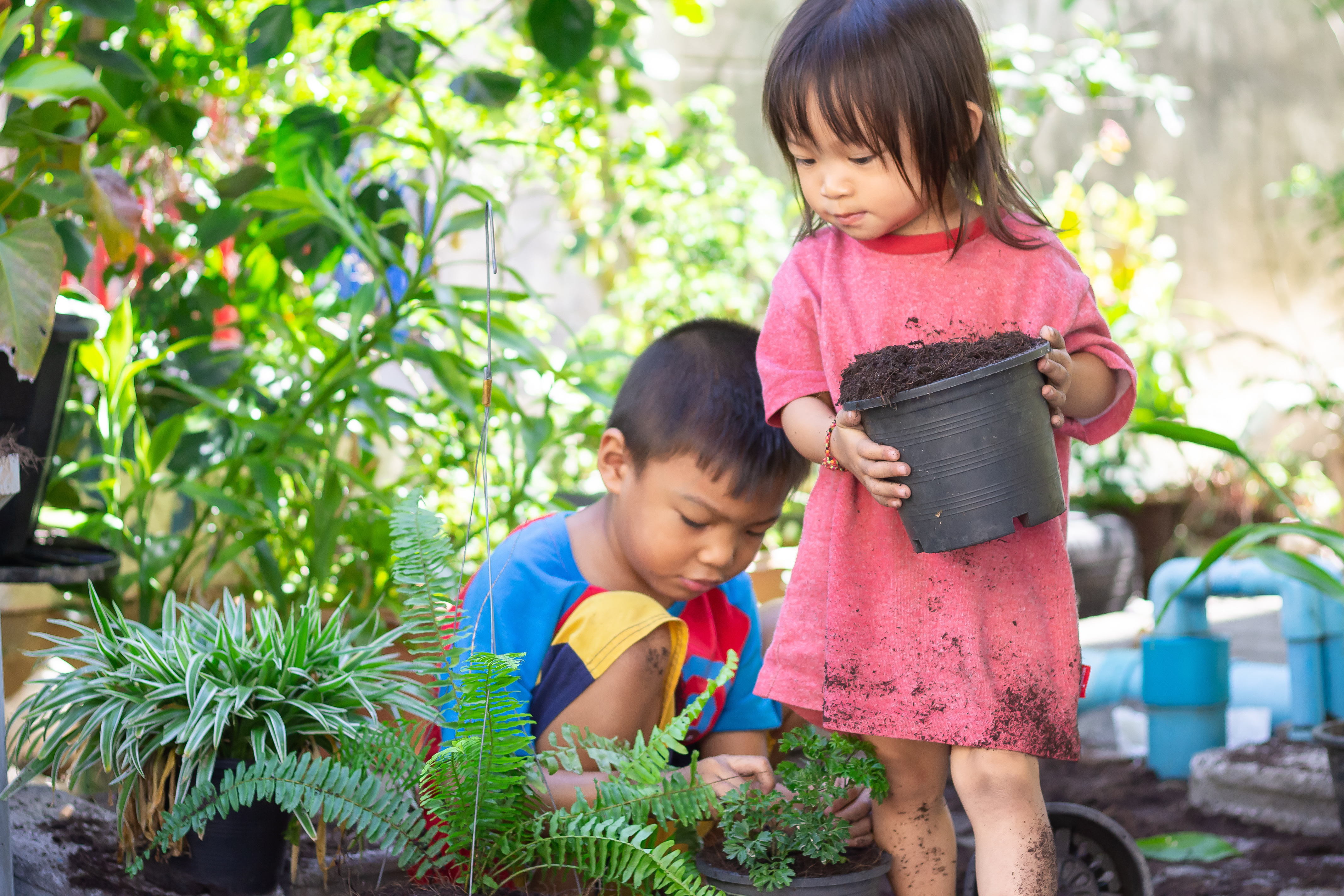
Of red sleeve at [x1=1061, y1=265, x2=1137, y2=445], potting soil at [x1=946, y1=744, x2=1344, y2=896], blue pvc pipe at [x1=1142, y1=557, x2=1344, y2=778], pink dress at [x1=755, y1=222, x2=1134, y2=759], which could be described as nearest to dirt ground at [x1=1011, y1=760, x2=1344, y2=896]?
potting soil at [x1=946, y1=744, x2=1344, y2=896]

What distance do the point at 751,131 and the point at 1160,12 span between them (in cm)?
229

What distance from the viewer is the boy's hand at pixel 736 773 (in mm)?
1506

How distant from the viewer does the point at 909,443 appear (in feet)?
3.97

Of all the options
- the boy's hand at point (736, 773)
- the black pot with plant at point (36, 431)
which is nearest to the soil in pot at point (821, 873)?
the boy's hand at point (736, 773)

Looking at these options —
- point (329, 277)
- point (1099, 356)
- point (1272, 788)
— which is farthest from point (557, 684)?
point (329, 277)

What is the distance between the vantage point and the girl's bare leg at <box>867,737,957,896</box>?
1.47m

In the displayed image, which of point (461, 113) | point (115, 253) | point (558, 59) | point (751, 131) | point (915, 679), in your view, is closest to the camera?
point (915, 679)

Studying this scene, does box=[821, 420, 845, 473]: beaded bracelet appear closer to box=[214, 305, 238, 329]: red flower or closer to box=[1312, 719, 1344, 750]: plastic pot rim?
box=[1312, 719, 1344, 750]: plastic pot rim

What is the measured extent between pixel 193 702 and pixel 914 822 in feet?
3.14

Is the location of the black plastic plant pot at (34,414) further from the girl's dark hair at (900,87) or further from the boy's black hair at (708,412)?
the girl's dark hair at (900,87)

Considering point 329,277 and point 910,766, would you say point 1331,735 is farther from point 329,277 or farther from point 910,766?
point 329,277

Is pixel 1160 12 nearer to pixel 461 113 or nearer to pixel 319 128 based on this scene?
pixel 461 113

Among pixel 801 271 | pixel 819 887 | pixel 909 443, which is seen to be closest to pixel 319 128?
pixel 801 271

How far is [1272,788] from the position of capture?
2096 millimetres
